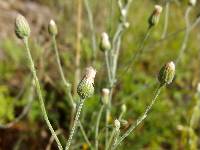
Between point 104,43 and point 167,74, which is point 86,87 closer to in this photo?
point 167,74

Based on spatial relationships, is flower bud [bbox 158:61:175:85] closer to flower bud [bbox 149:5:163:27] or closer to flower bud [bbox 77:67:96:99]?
flower bud [bbox 77:67:96:99]

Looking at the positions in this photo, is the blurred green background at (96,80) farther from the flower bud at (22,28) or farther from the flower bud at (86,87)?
the flower bud at (86,87)

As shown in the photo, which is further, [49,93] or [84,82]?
[49,93]

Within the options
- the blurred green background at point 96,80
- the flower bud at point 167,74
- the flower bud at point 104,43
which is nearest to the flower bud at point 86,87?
the flower bud at point 167,74

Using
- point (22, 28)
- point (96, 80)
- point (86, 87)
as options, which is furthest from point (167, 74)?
point (96, 80)

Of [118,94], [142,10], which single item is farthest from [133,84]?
[142,10]

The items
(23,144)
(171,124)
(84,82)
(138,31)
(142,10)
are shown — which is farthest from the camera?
(142,10)

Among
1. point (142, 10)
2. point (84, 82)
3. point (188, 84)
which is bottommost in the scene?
point (188, 84)

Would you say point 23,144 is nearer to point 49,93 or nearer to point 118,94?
point 49,93
